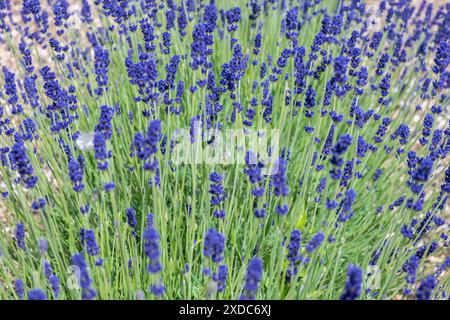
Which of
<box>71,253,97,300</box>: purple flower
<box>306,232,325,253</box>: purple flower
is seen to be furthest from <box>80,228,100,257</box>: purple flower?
<box>306,232,325,253</box>: purple flower

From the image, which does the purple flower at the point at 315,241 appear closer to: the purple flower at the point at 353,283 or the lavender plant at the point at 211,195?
the lavender plant at the point at 211,195

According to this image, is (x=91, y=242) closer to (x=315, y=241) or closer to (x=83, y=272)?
(x=83, y=272)

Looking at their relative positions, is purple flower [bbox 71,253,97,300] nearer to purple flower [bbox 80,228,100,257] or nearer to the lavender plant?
the lavender plant

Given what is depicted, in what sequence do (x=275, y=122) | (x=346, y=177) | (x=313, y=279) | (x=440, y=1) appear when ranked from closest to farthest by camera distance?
(x=313, y=279)
(x=346, y=177)
(x=275, y=122)
(x=440, y=1)

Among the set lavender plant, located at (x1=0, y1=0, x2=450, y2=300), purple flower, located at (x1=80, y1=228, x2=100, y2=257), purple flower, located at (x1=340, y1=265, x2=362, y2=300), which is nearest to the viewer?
purple flower, located at (x1=340, y1=265, x2=362, y2=300)

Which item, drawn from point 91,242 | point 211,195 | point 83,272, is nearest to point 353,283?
point 83,272

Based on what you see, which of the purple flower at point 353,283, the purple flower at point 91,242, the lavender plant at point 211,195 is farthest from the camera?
the lavender plant at point 211,195

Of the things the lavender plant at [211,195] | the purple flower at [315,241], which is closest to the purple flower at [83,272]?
the lavender plant at [211,195]

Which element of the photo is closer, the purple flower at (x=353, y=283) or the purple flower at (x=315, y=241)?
the purple flower at (x=353, y=283)

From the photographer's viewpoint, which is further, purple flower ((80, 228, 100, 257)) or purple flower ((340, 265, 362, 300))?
purple flower ((80, 228, 100, 257))
